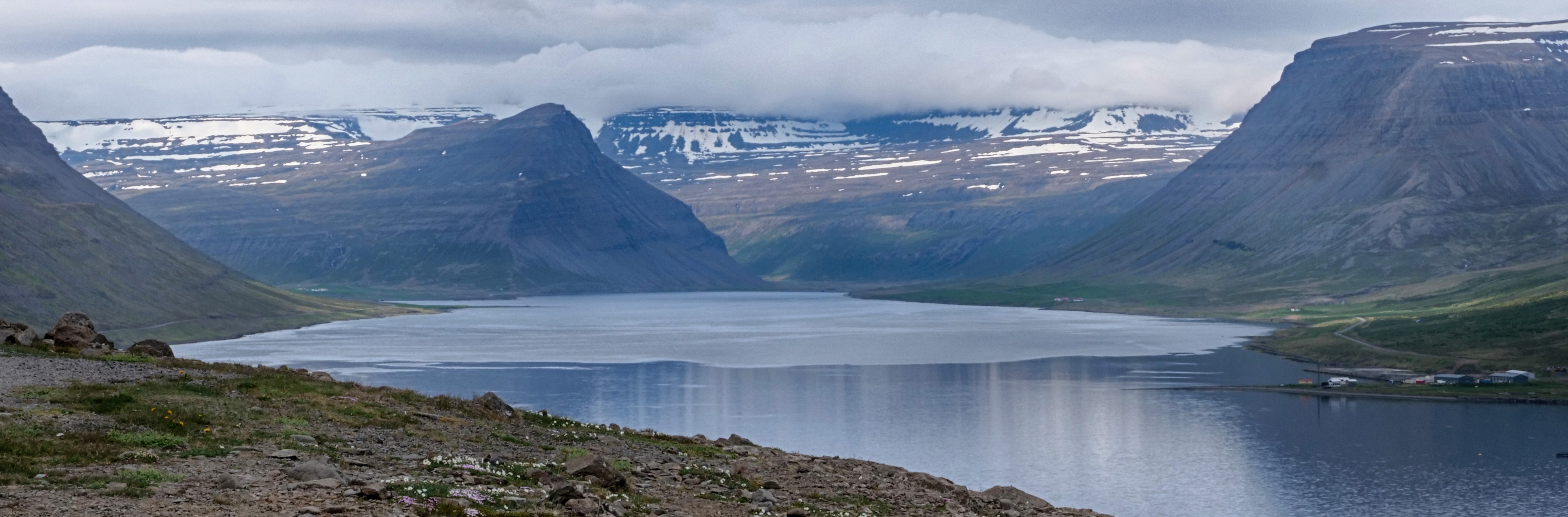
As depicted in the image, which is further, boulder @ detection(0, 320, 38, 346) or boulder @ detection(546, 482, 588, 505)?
boulder @ detection(0, 320, 38, 346)

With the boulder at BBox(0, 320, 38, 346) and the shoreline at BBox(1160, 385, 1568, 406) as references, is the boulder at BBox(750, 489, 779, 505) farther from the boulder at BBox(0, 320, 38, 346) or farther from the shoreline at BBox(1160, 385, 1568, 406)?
the shoreline at BBox(1160, 385, 1568, 406)

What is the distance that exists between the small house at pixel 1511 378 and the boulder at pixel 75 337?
14945 cm

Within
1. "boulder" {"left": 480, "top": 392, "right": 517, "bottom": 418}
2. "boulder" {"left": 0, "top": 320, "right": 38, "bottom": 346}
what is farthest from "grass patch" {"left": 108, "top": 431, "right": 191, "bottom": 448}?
"boulder" {"left": 0, "top": 320, "right": 38, "bottom": 346}

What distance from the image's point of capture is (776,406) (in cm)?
13625

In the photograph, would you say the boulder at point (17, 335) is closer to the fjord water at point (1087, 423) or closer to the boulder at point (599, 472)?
the boulder at point (599, 472)

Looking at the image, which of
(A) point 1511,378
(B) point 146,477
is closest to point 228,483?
(B) point 146,477

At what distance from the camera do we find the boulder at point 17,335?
5122cm

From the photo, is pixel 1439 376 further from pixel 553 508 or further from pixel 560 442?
pixel 553 508

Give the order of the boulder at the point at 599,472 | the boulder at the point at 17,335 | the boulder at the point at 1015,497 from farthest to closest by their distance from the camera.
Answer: the boulder at the point at 17,335
the boulder at the point at 1015,497
the boulder at the point at 599,472

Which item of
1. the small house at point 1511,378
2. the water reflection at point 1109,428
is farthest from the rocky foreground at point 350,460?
the small house at point 1511,378

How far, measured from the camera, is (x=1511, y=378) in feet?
541

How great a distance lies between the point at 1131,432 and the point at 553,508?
9526cm

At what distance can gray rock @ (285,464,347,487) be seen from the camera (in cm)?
3092

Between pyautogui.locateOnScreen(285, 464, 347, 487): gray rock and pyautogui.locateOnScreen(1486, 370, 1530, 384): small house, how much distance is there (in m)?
158
